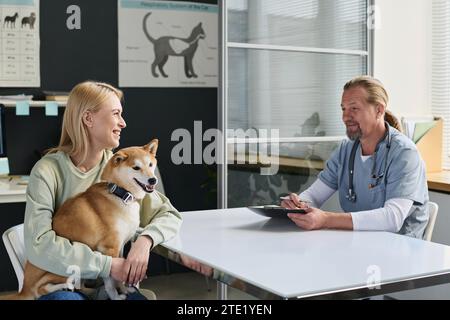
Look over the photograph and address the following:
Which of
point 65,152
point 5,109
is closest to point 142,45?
point 5,109

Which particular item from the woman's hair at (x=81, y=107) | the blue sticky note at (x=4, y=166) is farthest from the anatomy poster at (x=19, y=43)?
the woman's hair at (x=81, y=107)

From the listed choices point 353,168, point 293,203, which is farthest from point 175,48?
point 293,203

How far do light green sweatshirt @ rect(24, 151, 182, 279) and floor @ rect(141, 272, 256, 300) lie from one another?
2.51 metres

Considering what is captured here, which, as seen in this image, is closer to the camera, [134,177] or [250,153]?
[134,177]

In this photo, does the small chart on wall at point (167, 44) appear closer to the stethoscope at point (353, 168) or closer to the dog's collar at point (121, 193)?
the stethoscope at point (353, 168)

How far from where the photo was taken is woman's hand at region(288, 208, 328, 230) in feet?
6.94

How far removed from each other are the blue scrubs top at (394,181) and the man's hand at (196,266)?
89cm

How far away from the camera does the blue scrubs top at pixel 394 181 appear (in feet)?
7.45

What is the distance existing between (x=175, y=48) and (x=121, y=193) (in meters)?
3.14

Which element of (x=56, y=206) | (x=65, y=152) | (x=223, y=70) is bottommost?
(x=56, y=206)

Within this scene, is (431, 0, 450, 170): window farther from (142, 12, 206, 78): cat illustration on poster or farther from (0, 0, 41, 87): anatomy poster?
A: (0, 0, 41, 87): anatomy poster

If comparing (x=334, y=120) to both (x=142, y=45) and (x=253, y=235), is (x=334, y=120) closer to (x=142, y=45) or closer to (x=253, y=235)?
(x=142, y=45)

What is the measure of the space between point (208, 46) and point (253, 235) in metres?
2.81

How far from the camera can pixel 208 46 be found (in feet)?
15.2
